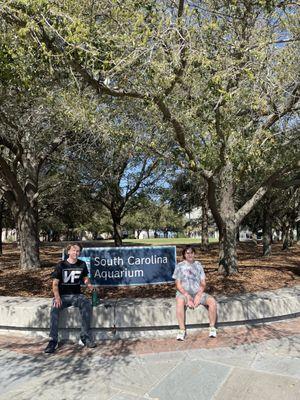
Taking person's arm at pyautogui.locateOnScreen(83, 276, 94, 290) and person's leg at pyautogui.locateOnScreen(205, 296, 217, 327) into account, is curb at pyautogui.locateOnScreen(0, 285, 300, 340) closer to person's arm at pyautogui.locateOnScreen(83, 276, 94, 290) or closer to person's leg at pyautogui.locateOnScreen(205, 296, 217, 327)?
person's leg at pyautogui.locateOnScreen(205, 296, 217, 327)

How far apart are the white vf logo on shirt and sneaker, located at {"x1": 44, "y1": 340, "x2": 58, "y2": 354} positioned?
2.95 feet

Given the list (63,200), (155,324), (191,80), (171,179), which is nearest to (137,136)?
(191,80)

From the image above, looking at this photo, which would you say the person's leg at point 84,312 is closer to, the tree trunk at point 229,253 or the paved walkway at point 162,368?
the paved walkway at point 162,368

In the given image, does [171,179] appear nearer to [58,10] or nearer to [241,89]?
[241,89]

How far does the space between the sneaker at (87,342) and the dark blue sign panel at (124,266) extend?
2.02 meters

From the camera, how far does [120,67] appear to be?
5.70 metres

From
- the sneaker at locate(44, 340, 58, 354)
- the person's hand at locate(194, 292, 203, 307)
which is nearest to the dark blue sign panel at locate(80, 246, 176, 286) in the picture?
the person's hand at locate(194, 292, 203, 307)

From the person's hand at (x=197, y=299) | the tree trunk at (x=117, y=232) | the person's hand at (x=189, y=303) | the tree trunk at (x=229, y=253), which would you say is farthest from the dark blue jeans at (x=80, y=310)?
the tree trunk at (x=117, y=232)

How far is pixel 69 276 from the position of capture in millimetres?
6188

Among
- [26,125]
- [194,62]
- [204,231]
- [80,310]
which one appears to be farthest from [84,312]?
[204,231]

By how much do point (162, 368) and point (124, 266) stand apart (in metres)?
3.18

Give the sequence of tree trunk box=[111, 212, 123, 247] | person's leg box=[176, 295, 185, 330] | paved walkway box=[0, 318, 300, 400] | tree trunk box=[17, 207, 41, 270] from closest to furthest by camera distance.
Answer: paved walkway box=[0, 318, 300, 400] < person's leg box=[176, 295, 185, 330] < tree trunk box=[17, 207, 41, 270] < tree trunk box=[111, 212, 123, 247]

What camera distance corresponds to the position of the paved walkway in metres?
4.19

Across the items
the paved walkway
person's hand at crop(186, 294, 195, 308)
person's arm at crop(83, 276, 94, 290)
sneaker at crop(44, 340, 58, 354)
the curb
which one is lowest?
the paved walkway
